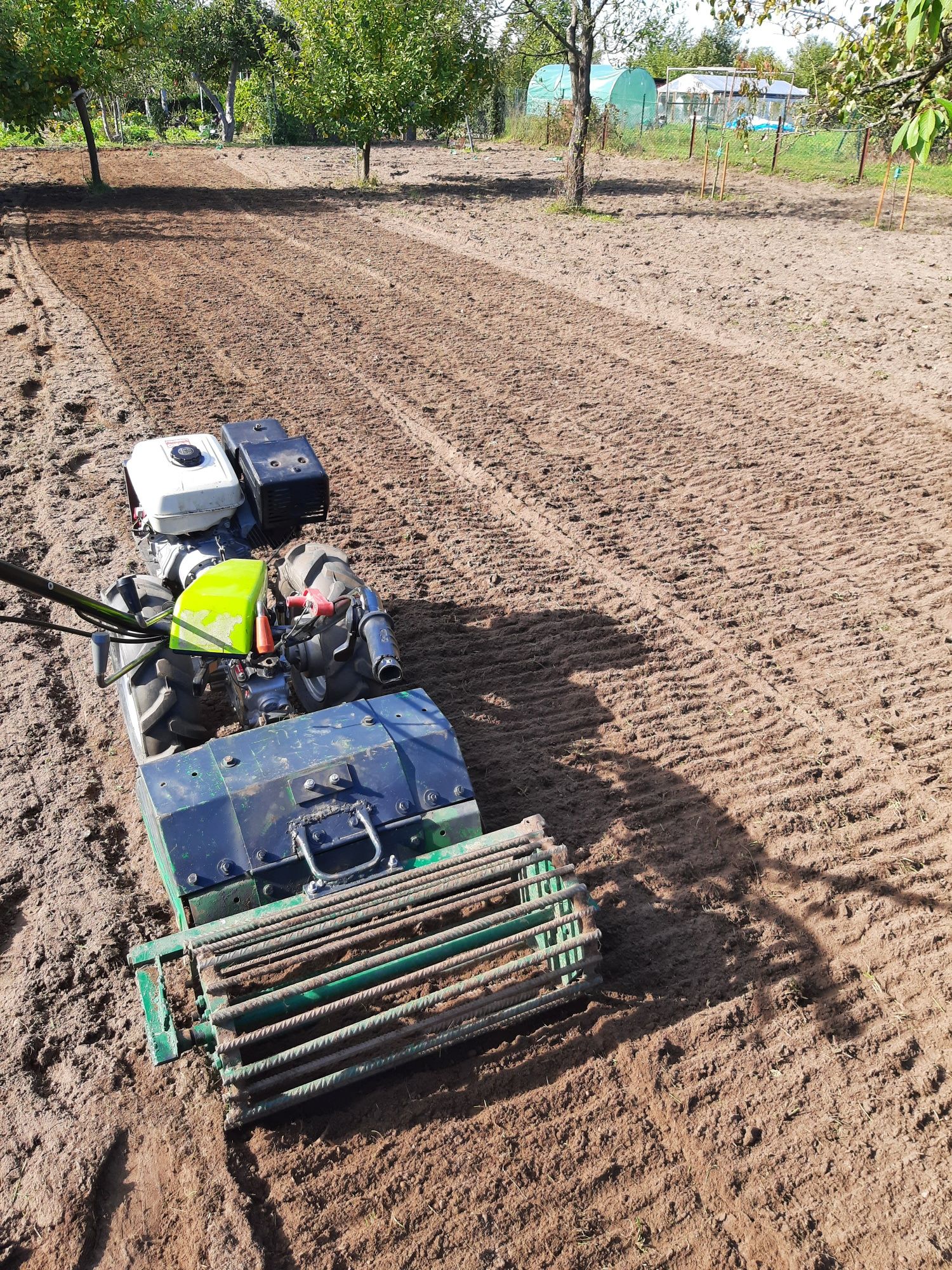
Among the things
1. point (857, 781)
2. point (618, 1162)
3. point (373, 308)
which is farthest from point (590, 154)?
point (618, 1162)

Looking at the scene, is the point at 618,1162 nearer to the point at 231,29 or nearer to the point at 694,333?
the point at 694,333

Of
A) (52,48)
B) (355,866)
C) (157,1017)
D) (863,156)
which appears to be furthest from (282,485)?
(863,156)

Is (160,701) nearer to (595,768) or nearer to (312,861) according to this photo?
(312,861)

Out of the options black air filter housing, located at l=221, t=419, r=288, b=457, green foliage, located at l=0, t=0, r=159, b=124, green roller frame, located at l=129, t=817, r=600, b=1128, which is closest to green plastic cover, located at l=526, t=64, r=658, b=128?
green foliage, located at l=0, t=0, r=159, b=124

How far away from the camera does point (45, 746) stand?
5176 millimetres

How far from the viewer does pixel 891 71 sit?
5473 millimetres

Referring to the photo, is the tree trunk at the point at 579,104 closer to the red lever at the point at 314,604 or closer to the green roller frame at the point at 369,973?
the red lever at the point at 314,604

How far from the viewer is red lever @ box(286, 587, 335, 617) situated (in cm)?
440

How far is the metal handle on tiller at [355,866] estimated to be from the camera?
3.59 m

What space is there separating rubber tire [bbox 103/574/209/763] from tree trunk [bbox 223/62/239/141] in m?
38.4

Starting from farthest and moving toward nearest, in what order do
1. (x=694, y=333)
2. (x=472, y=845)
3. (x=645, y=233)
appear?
1. (x=645, y=233)
2. (x=694, y=333)
3. (x=472, y=845)

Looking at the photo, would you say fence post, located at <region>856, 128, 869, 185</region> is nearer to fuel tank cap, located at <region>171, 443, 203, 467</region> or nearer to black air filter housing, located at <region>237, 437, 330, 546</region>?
black air filter housing, located at <region>237, 437, 330, 546</region>

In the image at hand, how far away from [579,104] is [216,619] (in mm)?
19637

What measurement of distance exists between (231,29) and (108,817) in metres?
40.1
